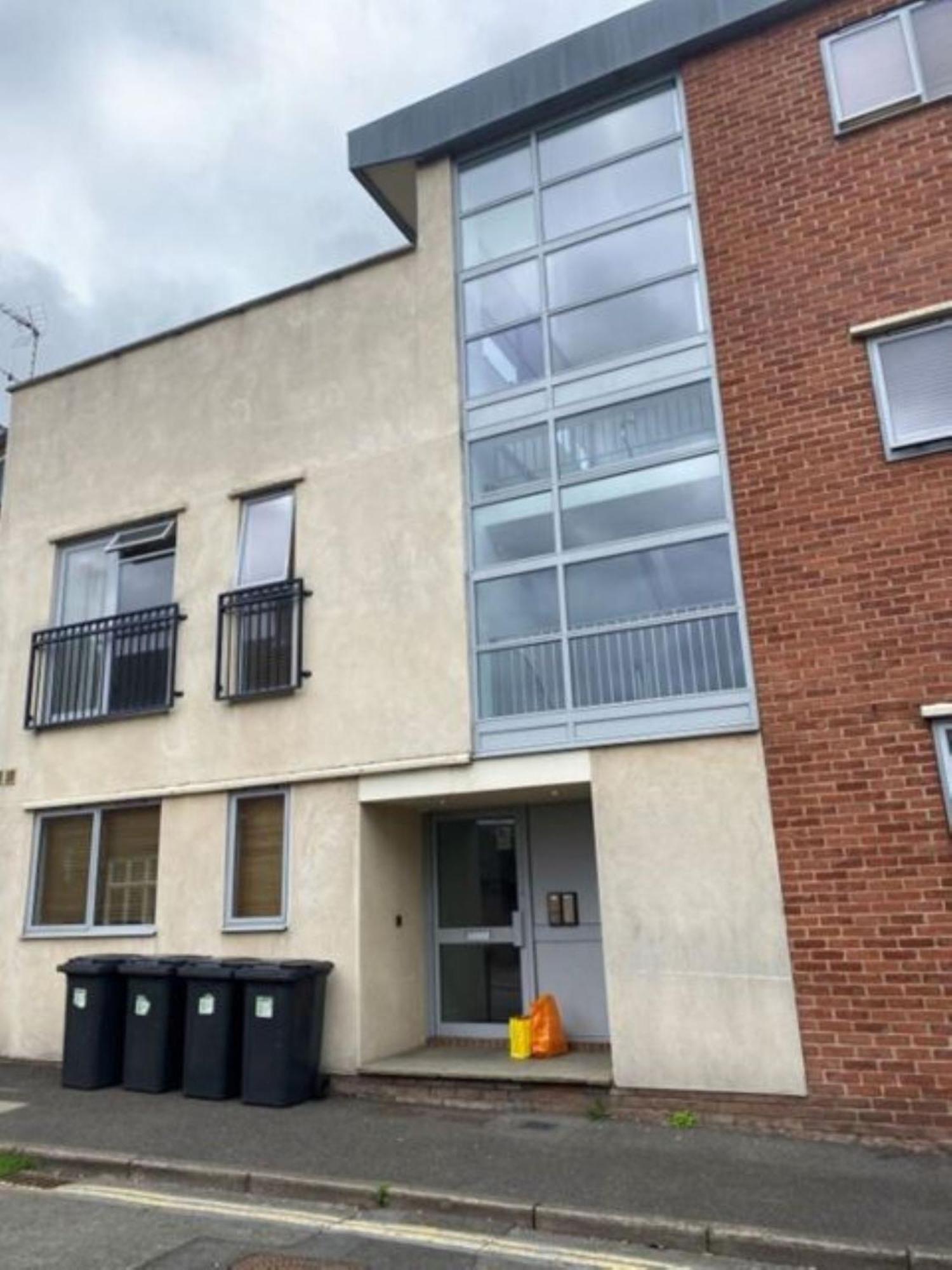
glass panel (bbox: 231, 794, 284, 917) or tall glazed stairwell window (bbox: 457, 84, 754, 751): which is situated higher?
tall glazed stairwell window (bbox: 457, 84, 754, 751)

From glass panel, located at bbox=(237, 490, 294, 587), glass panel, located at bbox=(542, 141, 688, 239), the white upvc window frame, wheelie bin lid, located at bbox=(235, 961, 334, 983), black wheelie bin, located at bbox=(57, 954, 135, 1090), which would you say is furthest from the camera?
glass panel, located at bbox=(237, 490, 294, 587)

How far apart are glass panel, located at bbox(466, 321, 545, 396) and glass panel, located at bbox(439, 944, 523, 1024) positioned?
516 centimetres

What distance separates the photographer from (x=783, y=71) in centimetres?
813

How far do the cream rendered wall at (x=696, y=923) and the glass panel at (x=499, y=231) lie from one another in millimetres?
5052

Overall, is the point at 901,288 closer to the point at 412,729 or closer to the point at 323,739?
the point at 412,729

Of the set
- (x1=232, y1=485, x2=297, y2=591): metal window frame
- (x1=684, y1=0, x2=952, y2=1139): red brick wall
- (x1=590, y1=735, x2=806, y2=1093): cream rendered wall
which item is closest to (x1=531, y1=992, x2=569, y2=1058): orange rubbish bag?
(x1=590, y1=735, x2=806, y2=1093): cream rendered wall

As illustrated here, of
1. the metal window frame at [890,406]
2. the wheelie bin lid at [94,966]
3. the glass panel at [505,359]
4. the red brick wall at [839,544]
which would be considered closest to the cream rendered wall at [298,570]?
the glass panel at [505,359]

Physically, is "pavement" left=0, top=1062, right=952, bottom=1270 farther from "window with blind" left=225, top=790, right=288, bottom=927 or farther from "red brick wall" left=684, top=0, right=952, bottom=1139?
"window with blind" left=225, top=790, right=288, bottom=927

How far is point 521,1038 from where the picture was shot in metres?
8.03

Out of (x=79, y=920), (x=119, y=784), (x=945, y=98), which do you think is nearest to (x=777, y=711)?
(x=945, y=98)

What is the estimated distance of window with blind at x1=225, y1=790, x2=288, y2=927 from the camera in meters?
8.82

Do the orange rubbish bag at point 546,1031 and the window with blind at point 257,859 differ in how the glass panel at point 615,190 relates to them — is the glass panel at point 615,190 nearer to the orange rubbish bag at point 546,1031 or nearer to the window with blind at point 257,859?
the window with blind at point 257,859

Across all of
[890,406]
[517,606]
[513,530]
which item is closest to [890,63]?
[890,406]

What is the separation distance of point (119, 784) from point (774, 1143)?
684 centimetres
